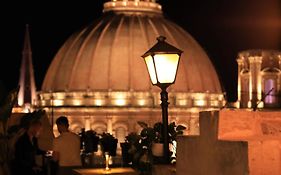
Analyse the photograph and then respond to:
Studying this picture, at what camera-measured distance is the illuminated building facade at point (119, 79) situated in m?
74.0

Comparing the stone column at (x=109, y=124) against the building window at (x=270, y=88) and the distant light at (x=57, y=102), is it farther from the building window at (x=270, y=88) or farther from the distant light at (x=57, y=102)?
the building window at (x=270, y=88)

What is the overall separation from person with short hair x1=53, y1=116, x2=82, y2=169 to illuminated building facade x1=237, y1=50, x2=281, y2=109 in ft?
185

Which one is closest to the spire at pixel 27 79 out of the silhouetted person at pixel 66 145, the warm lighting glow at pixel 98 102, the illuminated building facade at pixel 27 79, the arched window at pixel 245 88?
the illuminated building facade at pixel 27 79

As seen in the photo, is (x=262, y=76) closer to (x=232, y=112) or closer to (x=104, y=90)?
(x=104, y=90)

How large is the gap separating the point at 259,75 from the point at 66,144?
192ft

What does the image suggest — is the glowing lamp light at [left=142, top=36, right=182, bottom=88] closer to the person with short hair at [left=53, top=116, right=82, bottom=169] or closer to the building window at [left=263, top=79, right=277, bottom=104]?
the person with short hair at [left=53, top=116, right=82, bottom=169]

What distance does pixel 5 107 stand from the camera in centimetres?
1200

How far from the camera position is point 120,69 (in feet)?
249

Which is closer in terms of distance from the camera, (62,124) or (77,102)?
(62,124)

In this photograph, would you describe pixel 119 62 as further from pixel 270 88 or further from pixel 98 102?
pixel 270 88

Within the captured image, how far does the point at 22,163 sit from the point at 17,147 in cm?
23

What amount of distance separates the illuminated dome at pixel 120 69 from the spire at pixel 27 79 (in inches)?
133

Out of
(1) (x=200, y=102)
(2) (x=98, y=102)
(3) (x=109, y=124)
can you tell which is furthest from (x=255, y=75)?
(2) (x=98, y=102)

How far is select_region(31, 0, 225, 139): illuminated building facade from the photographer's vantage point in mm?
74000
